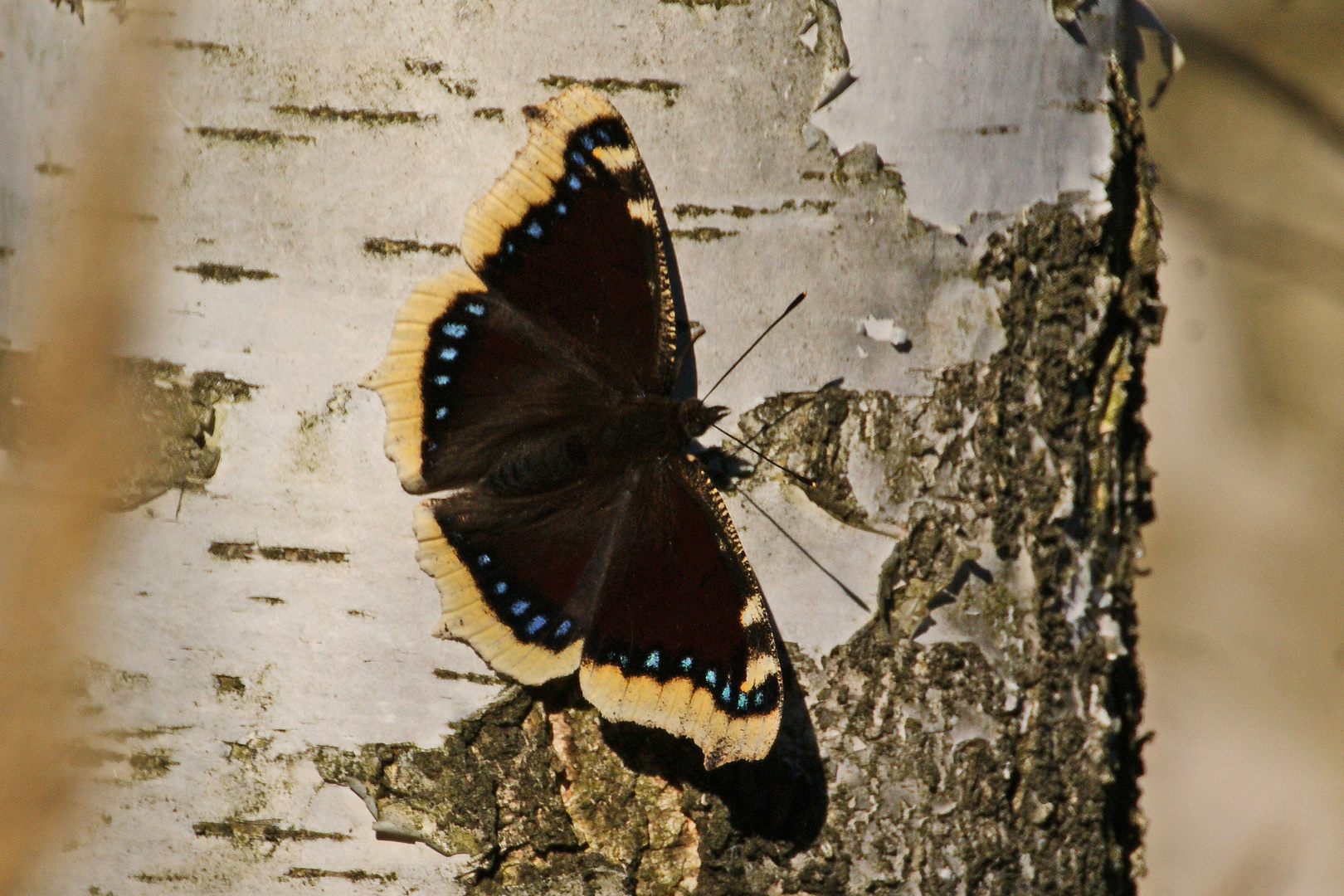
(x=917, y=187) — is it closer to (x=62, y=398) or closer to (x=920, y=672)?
(x=920, y=672)

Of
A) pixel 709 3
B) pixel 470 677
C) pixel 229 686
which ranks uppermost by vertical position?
pixel 709 3

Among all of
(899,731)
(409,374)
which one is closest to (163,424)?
(409,374)

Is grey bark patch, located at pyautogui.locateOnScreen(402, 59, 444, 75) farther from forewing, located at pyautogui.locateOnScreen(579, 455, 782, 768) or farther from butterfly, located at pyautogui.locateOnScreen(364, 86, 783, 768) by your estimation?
forewing, located at pyautogui.locateOnScreen(579, 455, 782, 768)

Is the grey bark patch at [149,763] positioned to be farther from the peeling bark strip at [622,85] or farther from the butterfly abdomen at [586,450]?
the peeling bark strip at [622,85]

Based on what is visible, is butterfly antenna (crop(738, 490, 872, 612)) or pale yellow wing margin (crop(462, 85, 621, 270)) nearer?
pale yellow wing margin (crop(462, 85, 621, 270))

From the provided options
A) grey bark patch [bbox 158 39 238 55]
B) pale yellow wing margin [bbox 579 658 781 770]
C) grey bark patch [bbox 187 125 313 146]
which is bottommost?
pale yellow wing margin [bbox 579 658 781 770]

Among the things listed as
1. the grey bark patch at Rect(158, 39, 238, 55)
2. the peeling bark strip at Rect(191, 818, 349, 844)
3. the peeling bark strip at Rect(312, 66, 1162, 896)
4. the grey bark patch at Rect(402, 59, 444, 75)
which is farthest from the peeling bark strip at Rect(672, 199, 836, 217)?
the peeling bark strip at Rect(191, 818, 349, 844)

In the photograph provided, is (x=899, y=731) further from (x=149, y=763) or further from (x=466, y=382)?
(x=149, y=763)
